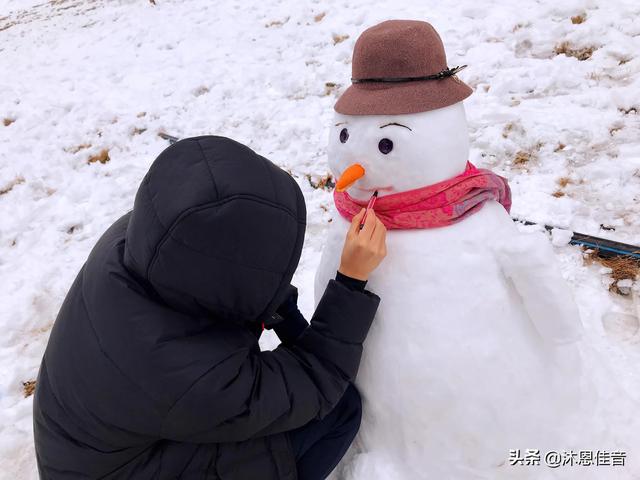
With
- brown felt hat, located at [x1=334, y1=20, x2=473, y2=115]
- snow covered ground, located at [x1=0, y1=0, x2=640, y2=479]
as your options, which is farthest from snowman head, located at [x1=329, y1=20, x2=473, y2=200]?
snow covered ground, located at [x1=0, y1=0, x2=640, y2=479]

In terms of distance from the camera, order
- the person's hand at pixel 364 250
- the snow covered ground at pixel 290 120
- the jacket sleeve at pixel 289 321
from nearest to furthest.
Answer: the person's hand at pixel 364 250 < the jacket sleeve at pixel 289 321 < the snow covered ground at pixel 290 120

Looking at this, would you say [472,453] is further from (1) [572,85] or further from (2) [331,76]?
(2) [331,76]

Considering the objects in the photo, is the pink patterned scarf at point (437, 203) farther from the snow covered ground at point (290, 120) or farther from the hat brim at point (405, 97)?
the snow covered ground at point (290, 120)

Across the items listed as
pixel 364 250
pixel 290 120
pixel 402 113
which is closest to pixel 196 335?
pixel 364 250

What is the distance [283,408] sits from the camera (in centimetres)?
105

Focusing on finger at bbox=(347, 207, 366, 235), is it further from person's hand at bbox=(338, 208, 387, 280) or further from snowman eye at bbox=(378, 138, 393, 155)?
snowman eye at bbox=(378, 138, 393, 155)

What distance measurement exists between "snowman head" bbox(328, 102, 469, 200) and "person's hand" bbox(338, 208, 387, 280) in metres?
0.13

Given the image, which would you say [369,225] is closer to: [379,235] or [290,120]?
[379,235]

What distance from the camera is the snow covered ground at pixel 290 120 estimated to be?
2.10 m

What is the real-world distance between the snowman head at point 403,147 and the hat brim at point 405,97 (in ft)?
0.07

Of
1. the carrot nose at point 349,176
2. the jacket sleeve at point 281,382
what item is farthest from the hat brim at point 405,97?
the jacket sleeve at point 281,382

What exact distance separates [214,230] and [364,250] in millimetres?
372

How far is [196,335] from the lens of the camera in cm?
100

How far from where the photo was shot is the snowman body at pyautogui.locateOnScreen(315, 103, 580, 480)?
114 cm
